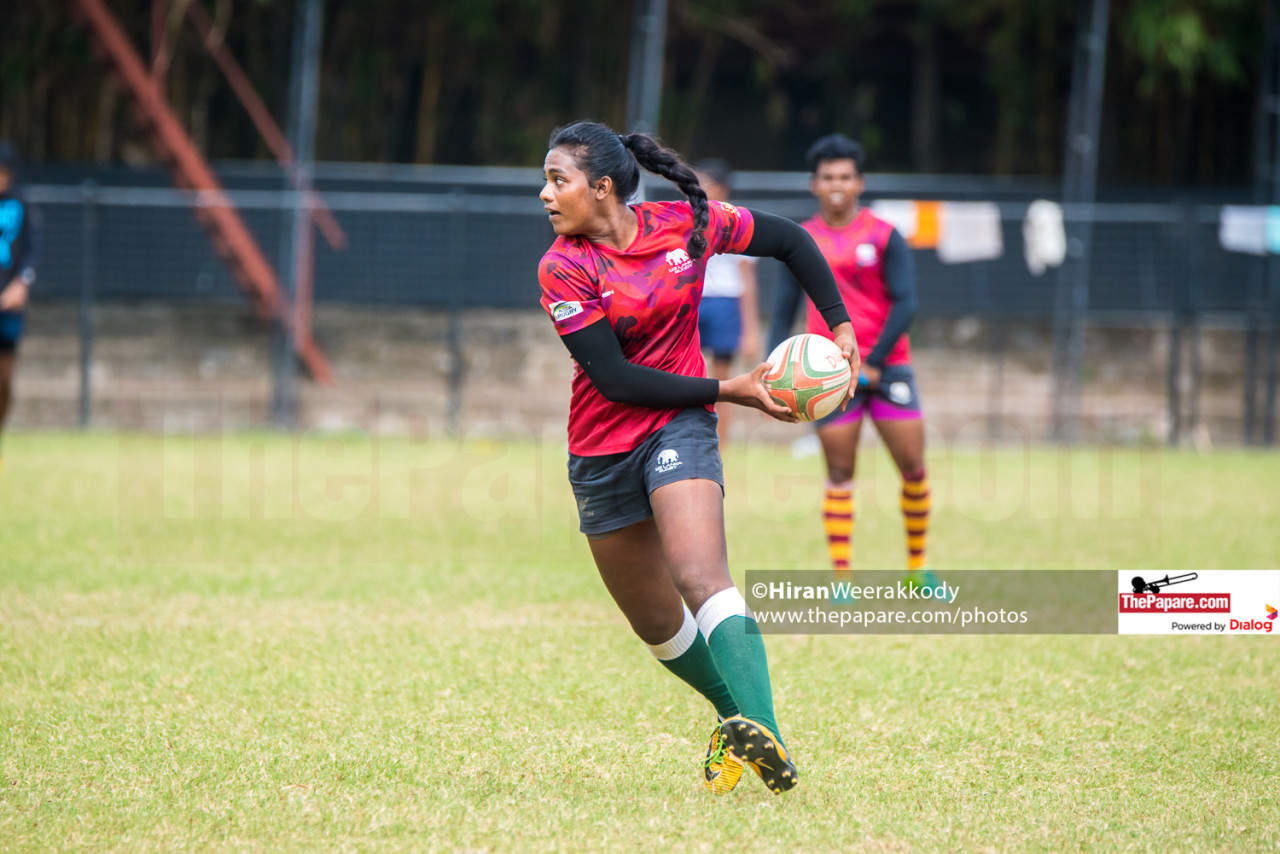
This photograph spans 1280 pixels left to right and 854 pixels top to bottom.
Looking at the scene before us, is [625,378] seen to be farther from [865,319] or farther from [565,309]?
[865,319]

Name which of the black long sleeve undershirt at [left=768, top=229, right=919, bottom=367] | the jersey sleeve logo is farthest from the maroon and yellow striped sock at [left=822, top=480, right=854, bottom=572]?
the jersey sleeve logo

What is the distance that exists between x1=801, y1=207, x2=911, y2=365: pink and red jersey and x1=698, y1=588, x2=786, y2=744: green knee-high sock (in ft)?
10.9

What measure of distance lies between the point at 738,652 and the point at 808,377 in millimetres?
816

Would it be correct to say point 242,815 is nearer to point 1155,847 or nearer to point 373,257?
point 1155,847

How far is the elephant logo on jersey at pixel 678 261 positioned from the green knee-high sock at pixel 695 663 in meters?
1.05

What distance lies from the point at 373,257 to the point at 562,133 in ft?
43.5

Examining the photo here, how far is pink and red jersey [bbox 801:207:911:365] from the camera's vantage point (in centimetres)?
685

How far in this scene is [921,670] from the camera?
543cm

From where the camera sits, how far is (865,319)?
6918mm

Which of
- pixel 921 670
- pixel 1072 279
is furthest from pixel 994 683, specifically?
pixel 1072 279

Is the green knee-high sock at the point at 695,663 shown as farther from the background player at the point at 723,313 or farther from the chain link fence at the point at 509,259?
the chain link fence at the point at 509,259

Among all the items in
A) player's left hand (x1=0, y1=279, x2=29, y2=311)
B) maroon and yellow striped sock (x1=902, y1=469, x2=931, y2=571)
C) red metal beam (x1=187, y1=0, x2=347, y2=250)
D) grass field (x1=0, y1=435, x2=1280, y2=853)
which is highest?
red metal beam (x1=187, y1=0, x2=347, y2=250)

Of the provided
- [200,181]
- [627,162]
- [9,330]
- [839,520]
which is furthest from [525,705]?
[200,181]

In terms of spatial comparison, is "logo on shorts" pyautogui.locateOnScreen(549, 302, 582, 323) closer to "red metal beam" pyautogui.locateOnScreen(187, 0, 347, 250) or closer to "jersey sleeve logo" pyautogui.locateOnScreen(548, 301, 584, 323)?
"jersey sleeve logo" pyautogui.locateOnScreen(548, 301, 584, 323)
